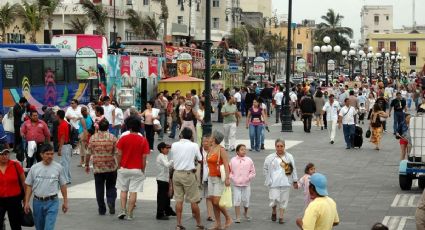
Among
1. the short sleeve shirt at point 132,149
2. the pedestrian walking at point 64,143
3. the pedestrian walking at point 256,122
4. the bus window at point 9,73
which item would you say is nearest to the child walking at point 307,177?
the short sleeve shirt at point 132,149

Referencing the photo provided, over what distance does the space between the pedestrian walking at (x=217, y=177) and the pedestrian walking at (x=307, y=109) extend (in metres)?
21.6

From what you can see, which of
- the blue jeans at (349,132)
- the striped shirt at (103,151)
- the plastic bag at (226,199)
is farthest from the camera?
the blue jeans at (349,132)

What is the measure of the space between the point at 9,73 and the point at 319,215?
2330 cm

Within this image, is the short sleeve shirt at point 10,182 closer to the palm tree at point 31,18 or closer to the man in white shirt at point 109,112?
the man in white shirt at point 109,112

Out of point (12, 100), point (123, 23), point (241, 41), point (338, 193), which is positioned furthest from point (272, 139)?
point (241, 41)

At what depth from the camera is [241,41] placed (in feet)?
328

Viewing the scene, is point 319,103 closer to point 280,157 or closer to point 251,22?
point 280,157

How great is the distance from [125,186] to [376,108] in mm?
14203

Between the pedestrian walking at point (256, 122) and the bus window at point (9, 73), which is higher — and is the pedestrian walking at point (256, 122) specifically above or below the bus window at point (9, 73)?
below

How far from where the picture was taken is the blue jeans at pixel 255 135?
28.3 meters

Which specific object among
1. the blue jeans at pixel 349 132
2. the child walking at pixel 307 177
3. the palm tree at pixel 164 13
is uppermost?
the palm tree at pixel 164 13

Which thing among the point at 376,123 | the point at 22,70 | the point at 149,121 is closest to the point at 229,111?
the point at 149,121

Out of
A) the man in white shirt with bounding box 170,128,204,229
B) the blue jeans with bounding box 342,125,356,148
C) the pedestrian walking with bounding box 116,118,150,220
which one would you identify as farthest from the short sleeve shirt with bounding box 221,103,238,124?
the man in white shirt with bounding box 170,128,204,229

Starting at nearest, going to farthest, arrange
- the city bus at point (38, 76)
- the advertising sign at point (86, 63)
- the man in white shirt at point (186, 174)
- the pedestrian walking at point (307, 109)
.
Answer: the man in white shirt at point (186, 174) < the city bus at point (38, 76) < the advertising sign at point (86, 63) < the pedestrian walking at point (307, 109)
